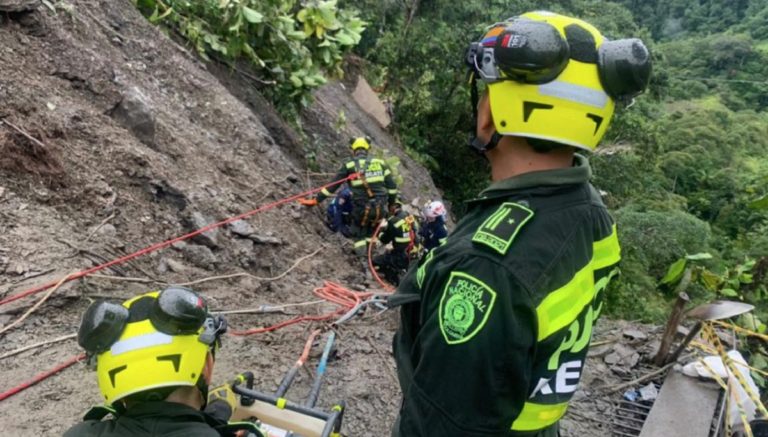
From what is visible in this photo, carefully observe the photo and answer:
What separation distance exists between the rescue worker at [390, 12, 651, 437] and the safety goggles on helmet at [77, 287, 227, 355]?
73 cm

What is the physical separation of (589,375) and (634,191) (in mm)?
15203

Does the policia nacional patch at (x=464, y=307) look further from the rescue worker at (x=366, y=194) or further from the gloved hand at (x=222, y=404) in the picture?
the rescue worker at (x=366, y=194)

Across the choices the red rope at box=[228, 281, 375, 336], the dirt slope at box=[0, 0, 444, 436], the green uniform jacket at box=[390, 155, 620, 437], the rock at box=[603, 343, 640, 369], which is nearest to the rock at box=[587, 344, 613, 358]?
the rock at box=[603, 343, 640, 369]

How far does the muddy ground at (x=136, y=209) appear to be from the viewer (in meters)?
3.76

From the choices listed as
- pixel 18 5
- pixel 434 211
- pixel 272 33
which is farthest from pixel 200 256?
pixel 272 33

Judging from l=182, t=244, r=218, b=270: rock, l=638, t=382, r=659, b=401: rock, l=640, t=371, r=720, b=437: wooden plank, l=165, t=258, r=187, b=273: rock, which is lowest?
l=182, t=244, r=218, b=270: rock

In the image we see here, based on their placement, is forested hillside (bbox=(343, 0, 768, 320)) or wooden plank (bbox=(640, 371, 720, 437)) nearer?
wooden plank (bbox=(640, 371, 720, 437))

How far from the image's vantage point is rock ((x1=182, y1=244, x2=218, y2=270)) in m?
5.16

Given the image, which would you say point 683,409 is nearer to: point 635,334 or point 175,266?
point 635,334

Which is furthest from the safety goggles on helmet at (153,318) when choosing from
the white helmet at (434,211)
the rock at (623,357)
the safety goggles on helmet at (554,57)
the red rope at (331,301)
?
the white helmet at (434,211)

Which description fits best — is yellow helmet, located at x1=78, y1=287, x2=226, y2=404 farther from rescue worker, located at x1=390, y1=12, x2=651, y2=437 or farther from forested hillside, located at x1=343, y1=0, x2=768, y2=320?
forested hillside, located at x1=343, y1=0, x2=768, y2=320

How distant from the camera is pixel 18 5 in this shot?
575cm

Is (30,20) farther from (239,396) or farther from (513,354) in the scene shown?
(513,354)

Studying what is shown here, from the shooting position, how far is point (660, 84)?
1819cm
